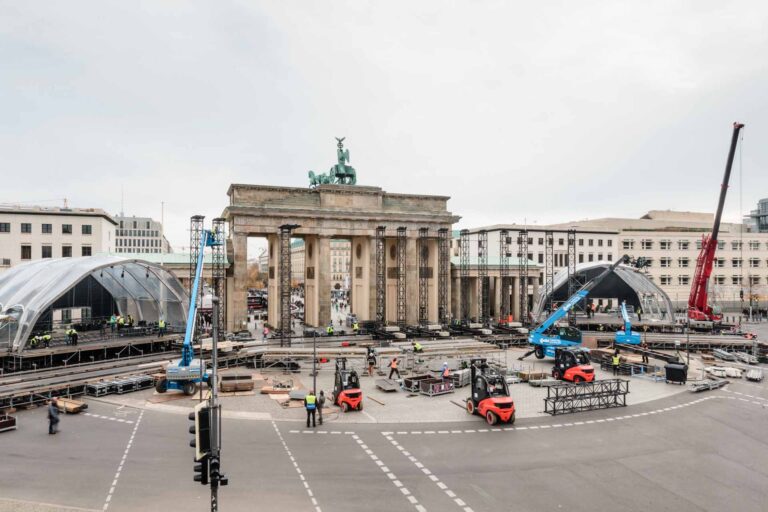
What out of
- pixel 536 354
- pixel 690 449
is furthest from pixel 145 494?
pixel 536 354

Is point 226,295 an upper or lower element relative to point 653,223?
lower

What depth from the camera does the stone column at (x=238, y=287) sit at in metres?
56.0

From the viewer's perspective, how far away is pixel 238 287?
186ft

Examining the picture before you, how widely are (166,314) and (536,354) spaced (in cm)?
3441

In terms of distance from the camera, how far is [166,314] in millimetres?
49219

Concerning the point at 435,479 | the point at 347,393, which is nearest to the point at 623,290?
the point at 347,393

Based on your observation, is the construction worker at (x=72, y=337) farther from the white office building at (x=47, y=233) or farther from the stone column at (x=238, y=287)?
the white office building at (x=47, y=233)

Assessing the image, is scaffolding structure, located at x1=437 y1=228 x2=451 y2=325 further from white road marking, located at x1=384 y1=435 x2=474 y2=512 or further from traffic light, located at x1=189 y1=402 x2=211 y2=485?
traffic light, located at x1=189 y1=402 x2=211 y2=485

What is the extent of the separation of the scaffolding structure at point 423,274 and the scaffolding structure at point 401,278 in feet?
7.07

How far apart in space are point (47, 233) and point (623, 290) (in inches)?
3113

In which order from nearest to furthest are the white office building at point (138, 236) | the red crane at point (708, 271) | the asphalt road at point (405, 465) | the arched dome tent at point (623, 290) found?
the asphalt road at point (405, 465), the red crane at point (708, 271), the arched dome tent at point (623, 290), the white office building at point (138, 236)

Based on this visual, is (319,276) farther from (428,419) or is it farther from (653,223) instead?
(653,223)

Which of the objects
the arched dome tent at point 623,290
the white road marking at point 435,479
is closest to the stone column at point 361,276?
the arched dome tent at point 623,290

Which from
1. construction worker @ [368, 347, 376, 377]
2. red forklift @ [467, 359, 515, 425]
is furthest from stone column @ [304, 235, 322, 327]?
red forklift @ [467, 359, 515, 425]
